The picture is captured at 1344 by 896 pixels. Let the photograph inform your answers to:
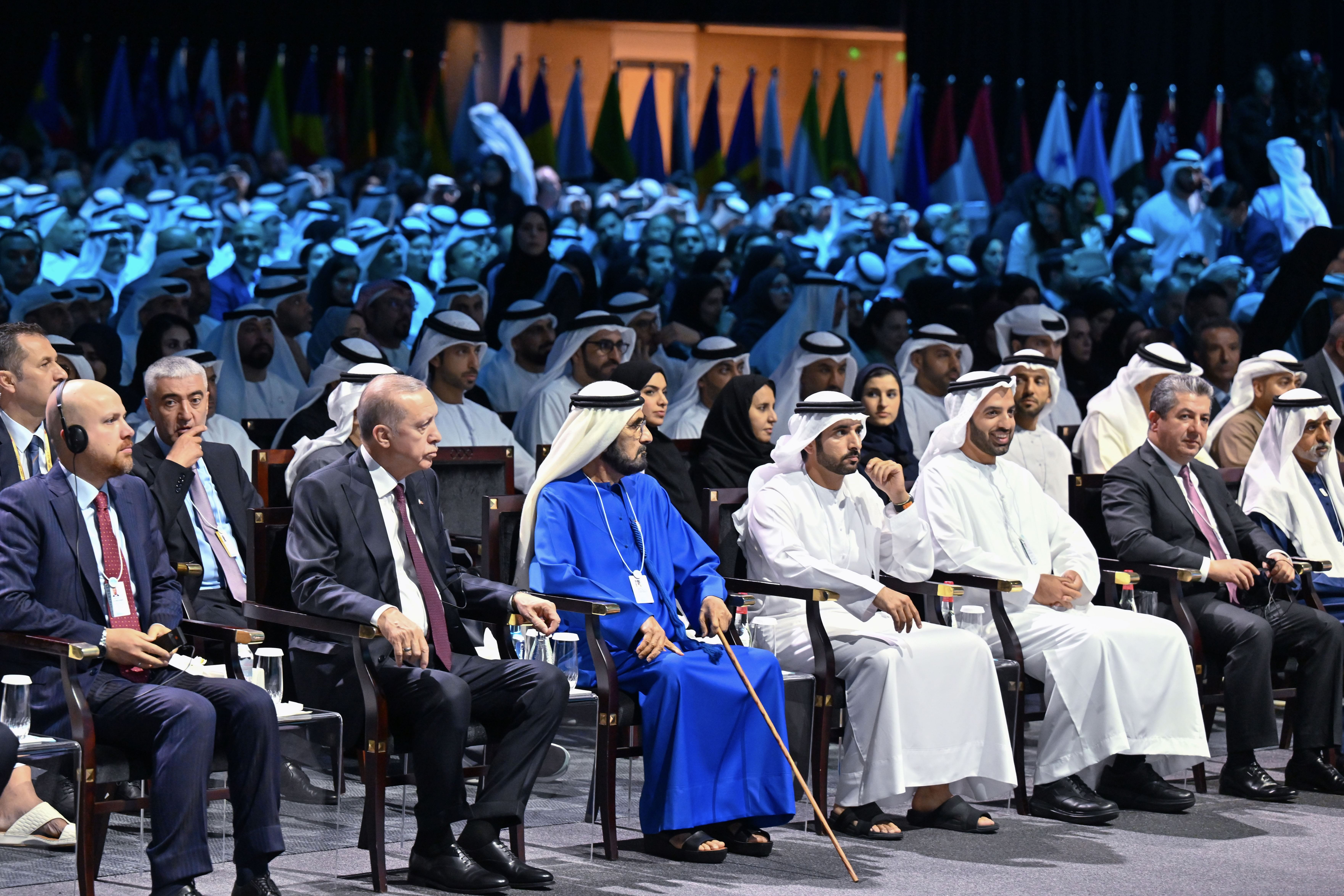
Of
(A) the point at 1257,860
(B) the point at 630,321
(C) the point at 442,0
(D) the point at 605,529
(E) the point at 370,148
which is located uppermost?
(C) the point at 442,0

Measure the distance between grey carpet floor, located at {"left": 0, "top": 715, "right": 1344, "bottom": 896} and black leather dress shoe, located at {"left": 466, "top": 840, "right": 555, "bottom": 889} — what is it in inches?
2.8

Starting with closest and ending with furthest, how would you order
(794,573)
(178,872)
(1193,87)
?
(178,872) < (794,573) < (1193,87)

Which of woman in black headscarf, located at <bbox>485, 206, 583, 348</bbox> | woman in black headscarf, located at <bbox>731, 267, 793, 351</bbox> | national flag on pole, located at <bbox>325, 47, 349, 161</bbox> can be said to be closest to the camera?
woman in black headscarf, located at <bbox>731, 267, 793, 351</bbox>

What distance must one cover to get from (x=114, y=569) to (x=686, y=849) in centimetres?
148

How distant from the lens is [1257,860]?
4.54 m

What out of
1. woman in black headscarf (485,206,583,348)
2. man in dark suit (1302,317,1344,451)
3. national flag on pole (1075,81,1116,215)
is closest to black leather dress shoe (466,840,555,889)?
man in dark suit (1302,317,1344,451)

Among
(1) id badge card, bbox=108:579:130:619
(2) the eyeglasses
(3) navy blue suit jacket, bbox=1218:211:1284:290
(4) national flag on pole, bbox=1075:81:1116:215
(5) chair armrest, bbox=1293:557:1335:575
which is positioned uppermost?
(4) national flag on pole, bbox=1075:81:1116:215

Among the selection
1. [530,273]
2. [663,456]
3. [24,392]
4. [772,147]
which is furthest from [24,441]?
[772,147]

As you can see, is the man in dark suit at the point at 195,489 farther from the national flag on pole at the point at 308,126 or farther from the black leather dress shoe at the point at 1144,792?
the national flag on pole at the point at 308,126

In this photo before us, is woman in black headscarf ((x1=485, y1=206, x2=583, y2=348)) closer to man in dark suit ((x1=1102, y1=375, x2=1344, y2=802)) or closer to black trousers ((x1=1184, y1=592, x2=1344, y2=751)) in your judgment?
man in dark suit ((x1=1102, y1=375, x2=1344, y2=802))

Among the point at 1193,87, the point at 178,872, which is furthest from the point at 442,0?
the point at 178,872

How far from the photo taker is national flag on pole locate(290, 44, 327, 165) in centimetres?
1767

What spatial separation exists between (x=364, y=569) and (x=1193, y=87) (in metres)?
12.5

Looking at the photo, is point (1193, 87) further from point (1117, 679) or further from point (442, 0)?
point (1117, 679)
